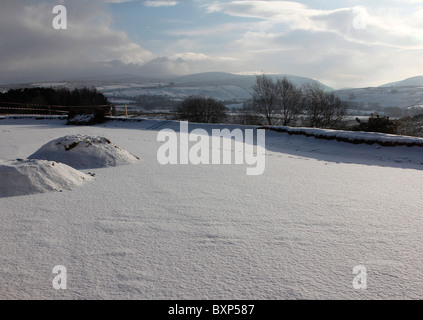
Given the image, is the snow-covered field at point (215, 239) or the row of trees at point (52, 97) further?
the row of trees at point (52, 97)

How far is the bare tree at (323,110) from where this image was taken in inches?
1119

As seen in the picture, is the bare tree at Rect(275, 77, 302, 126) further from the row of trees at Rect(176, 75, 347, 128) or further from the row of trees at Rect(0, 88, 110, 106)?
the row of trees at Rect(0, 88, 110, 106)

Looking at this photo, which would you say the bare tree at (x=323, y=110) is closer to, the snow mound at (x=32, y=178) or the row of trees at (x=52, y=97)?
the snow mound at (x=32, y=178)

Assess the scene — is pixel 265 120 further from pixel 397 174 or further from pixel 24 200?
pixel 24 200

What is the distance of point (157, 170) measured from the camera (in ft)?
17.7

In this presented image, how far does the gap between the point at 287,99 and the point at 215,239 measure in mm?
29343

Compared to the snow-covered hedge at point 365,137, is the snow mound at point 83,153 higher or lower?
lower

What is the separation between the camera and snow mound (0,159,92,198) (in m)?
3.79

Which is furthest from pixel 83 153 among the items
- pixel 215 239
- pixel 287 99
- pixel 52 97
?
pixel 52 97

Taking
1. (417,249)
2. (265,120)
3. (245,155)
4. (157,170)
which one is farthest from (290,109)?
(417,249)

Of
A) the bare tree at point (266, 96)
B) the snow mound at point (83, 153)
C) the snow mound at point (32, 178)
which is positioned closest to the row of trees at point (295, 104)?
the bare tree at point (266, 96)

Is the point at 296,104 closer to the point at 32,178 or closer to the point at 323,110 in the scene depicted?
the point at 323,110

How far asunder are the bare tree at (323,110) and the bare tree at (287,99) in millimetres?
902
